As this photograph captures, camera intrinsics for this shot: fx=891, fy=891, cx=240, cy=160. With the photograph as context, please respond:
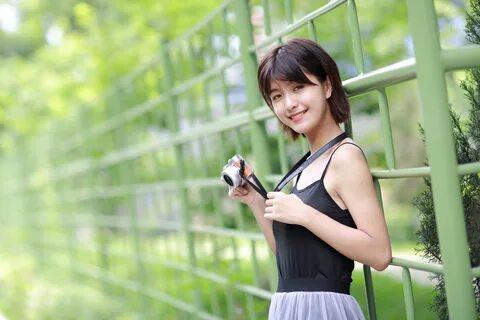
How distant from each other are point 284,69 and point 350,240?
1.72ft

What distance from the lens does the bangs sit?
2.51 meters

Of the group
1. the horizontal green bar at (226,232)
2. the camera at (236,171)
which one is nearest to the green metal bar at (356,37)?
the camera at (236,171)

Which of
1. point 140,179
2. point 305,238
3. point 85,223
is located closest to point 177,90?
point 140,179

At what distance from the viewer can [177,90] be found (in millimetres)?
5676

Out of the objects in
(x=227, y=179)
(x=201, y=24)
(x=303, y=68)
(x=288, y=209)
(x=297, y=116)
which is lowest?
(x=288, y=209)

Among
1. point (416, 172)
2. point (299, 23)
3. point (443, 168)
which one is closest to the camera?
point (443, 168)

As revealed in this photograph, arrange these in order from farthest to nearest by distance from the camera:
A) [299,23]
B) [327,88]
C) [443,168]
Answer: [299,23], [327,88], [443,168]

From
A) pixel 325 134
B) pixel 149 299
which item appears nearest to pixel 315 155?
pixel 325 134

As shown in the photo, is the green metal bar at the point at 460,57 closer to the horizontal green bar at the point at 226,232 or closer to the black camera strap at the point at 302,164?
the black camera strap at the point at 302,164

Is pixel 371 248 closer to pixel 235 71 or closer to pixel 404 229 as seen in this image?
pixel 235 71

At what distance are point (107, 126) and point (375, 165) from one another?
9.57 ft

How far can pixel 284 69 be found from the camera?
99.3 inches

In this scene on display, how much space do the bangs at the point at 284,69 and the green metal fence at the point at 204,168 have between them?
0.77ft

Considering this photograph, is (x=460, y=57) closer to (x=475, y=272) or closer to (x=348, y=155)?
(x=348, y=155)
